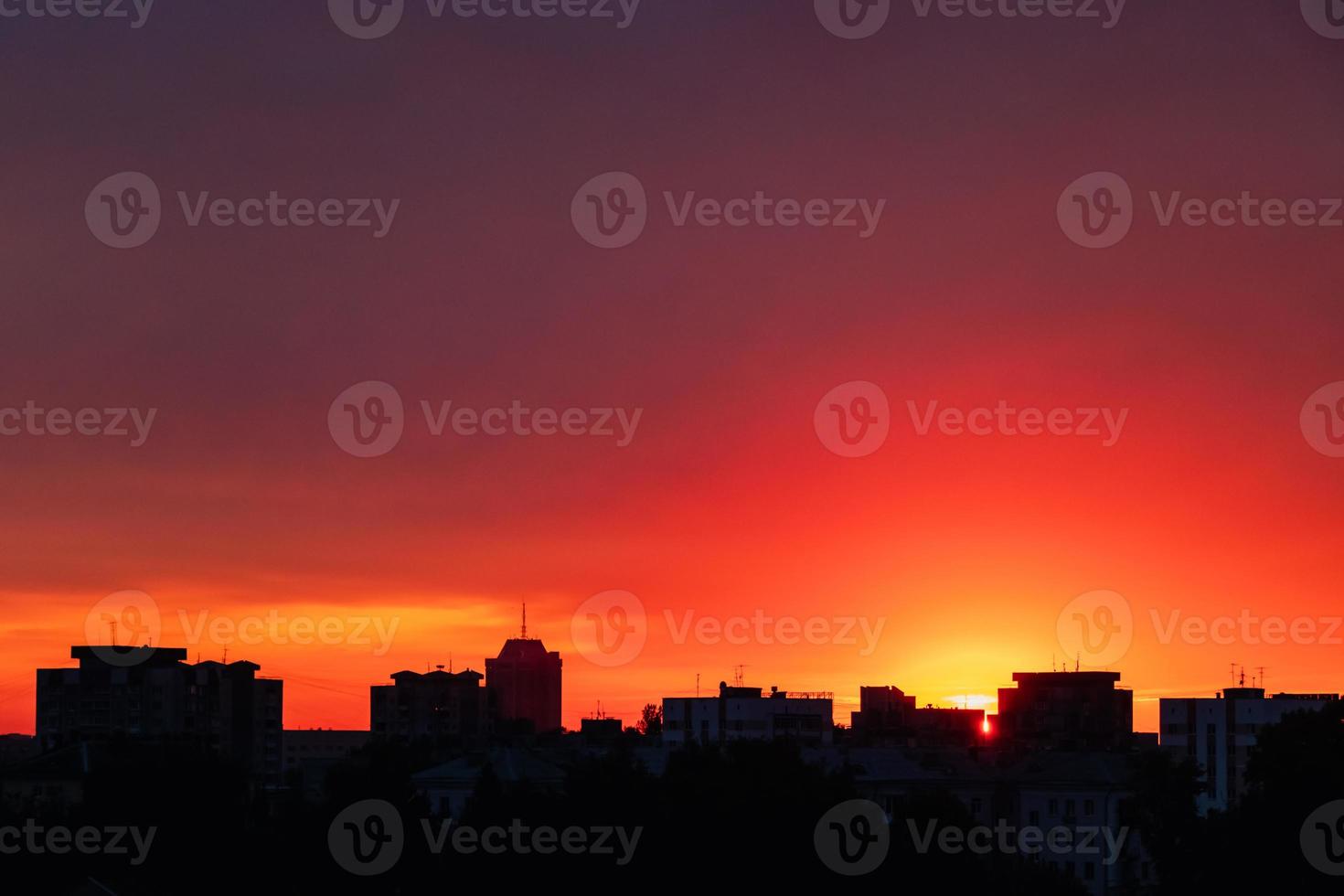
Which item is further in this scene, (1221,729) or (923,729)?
(923,729)

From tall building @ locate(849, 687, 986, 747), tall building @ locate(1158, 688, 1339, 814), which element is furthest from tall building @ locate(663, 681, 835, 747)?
tall building @ locate(1158, 688, 1339, 814)

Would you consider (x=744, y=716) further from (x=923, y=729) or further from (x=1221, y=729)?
(x=1221, y=729)

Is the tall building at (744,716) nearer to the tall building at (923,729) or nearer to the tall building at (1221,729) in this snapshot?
the tall building at (923,729)

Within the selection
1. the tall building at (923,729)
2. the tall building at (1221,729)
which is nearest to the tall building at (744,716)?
the tall building at (923,729)

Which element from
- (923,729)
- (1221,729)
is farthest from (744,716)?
(1221,729)

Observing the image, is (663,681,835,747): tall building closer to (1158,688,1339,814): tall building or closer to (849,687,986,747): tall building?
(849,687,986,747): tall building
